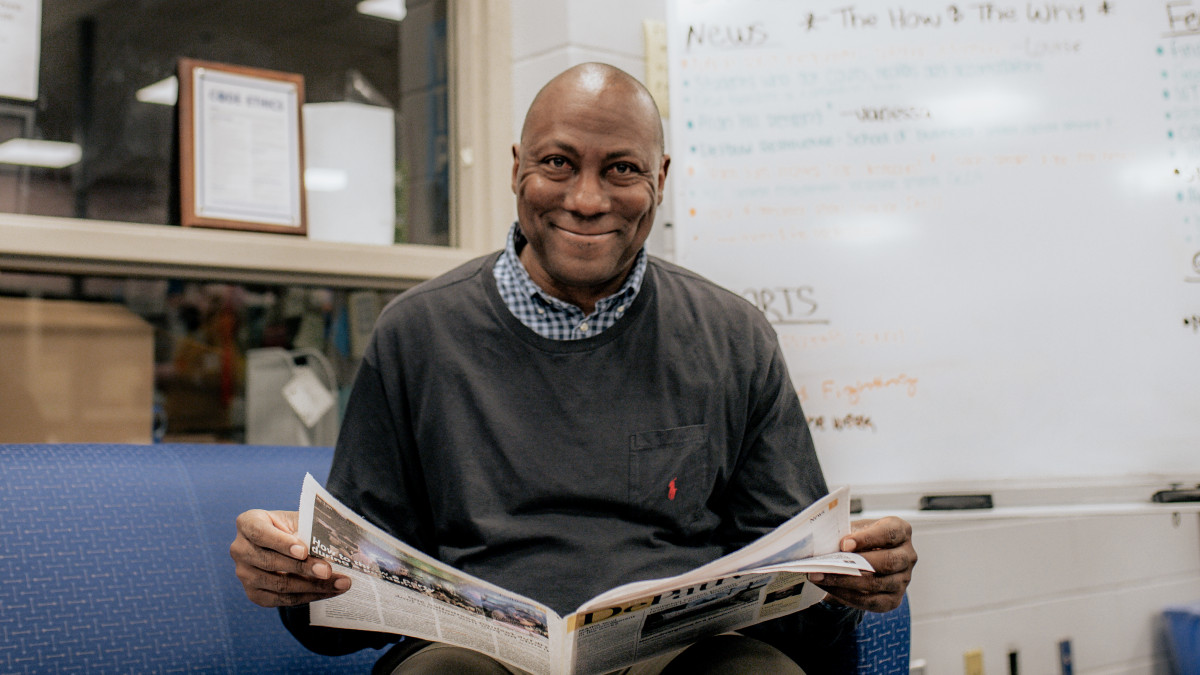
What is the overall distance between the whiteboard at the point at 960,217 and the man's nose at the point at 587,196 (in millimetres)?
489

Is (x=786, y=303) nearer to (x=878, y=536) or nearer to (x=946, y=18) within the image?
(x=946, y=18)

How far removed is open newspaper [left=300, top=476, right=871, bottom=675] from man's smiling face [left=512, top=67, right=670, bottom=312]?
42 centimetres

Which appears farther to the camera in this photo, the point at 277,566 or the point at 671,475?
the point at 671,475

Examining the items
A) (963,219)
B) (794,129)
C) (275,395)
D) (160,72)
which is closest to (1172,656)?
(963,219)

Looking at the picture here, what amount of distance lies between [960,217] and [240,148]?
4.13 feet

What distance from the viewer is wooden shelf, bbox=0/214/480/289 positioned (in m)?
1.41

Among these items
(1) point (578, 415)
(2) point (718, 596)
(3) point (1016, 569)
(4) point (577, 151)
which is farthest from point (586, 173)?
(3) point (1016, 569)

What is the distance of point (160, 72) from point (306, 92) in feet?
0.84

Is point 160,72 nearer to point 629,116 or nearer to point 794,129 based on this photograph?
point 629,116

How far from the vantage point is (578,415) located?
1.06 meters

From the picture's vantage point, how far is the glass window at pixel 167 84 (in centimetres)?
153

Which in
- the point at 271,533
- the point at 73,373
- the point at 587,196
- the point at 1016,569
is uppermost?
the point at 587,196

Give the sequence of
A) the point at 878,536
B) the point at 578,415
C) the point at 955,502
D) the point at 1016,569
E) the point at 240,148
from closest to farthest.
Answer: the point at 878,536, the point at 578,415, the point at 955,502, the point at 240,148, the point at 1016,569

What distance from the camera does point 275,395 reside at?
69.9 inches
